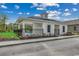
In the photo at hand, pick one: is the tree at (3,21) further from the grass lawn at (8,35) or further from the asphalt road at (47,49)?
the asphalt road at (47,49)

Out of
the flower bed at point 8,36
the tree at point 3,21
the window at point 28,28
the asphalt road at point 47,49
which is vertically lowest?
the asphalt road at point 47,49

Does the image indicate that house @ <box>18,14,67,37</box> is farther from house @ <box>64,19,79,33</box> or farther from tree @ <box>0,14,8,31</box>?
tree @ <box>0,14,8,31</box>

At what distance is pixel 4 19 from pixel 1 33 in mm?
292

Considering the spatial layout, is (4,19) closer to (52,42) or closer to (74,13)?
(52,42)

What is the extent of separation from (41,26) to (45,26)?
90 millimetres

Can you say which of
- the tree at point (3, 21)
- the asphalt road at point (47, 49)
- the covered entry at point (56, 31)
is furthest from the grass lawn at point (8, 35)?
the covered entry at point (56, 31)

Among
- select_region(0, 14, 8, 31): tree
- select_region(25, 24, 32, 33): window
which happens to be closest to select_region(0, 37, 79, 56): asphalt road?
select_region(25, 24, 32, 33): window

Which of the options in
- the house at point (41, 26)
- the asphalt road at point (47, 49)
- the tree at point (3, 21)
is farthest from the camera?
the house at point (41, 26)

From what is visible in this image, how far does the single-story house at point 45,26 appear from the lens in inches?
154

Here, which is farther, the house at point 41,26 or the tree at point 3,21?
the house at point 41,26

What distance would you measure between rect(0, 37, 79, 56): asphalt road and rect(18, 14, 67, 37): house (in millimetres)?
224

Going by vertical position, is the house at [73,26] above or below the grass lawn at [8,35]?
above

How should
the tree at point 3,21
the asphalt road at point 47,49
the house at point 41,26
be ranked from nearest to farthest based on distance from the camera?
the asphalt road at point 47,49 → the tree at point 3,21 → the house at point 41,26

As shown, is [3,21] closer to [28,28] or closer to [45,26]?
[28,28]
